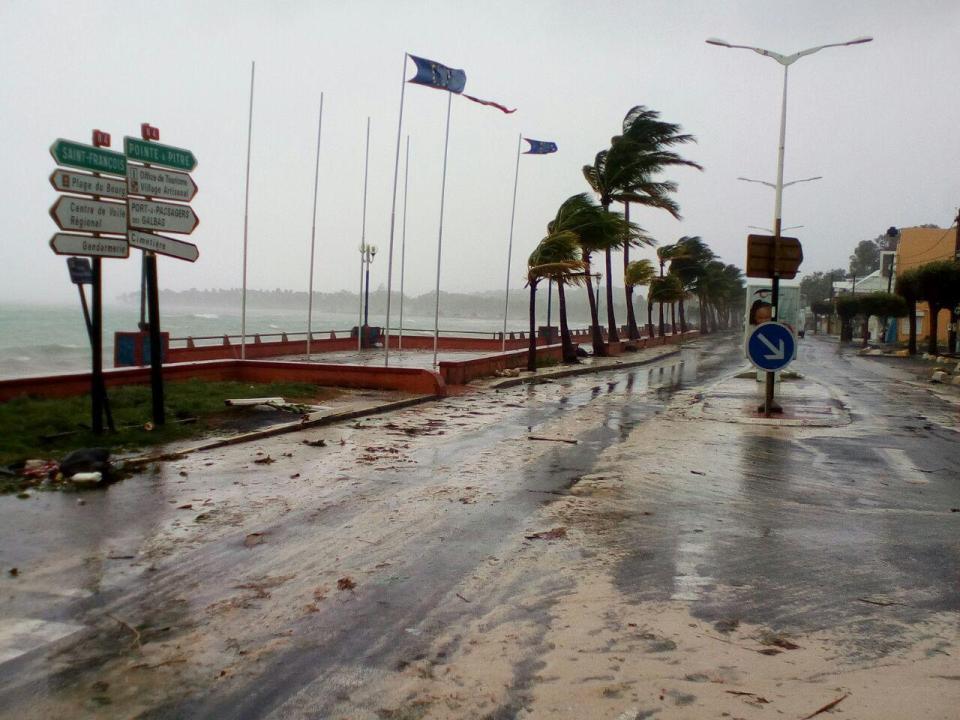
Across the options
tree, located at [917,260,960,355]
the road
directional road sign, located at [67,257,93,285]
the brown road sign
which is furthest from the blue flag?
tree, located at [917,260,960,355]

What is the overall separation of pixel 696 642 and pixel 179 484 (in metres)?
5.66

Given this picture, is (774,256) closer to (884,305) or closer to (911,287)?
(911,287)

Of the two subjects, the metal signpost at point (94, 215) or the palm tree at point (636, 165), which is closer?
the metal signpost at point (94, 215)

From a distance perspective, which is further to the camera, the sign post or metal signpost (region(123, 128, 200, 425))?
the sign post

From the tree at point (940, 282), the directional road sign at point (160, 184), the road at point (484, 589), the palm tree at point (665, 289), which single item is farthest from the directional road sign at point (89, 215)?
the palm tree at point (665, 289)

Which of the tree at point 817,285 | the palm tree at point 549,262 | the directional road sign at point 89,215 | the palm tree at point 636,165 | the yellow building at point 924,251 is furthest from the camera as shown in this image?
the tree at point 817,285

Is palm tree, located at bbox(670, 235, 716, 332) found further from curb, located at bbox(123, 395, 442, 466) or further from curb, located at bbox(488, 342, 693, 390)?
curb, located at bbox(123, 395, 442, 466)

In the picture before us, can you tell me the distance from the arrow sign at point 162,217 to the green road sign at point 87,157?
0.49 m

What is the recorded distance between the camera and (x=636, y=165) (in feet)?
133

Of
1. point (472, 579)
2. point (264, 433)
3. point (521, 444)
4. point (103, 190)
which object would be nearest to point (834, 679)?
point (472, 579)

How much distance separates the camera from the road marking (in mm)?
4199

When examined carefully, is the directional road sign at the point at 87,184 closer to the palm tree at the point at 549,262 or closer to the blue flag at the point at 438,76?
the blue flag at the point at 438,76

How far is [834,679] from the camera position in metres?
3.95

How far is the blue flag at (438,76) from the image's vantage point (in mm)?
23203
